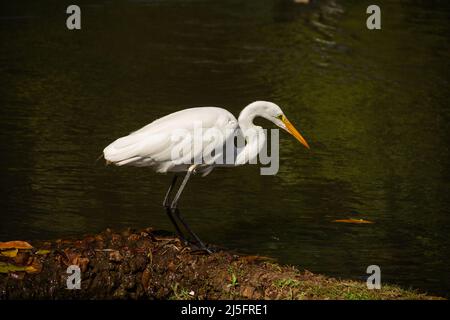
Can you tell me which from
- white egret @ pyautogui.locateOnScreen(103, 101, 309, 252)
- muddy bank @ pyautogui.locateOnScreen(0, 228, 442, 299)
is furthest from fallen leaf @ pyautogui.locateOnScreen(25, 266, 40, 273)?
white egret @ pyautogui.locateOnScreen(103, 101, 309, 252)

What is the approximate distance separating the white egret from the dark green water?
0.78m

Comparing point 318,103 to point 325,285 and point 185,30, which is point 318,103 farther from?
point 325,285

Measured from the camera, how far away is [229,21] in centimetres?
1730

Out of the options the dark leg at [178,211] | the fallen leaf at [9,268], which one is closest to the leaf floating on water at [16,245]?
the fallen leaf at [9,268]

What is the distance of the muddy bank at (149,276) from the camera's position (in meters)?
6.08

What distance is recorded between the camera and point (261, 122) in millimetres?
11414

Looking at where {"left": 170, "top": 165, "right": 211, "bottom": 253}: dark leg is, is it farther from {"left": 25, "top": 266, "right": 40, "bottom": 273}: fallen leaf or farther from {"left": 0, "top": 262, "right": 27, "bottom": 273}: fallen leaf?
{"left": 0, "top": 262, "right": 27, "bottom": 273}: fallen leaf

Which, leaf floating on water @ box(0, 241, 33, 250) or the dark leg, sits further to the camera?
the dark leg

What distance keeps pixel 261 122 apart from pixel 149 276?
209 inches

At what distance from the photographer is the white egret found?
23.0ft

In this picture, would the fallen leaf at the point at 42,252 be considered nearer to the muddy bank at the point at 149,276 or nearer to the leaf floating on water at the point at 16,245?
the muddy bank at the point at 149,276

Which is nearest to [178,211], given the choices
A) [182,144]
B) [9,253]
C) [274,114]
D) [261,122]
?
[182,144]

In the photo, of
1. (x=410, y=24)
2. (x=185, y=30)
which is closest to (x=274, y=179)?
(x=185, y=30)

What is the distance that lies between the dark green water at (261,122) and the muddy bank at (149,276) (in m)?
1.01
